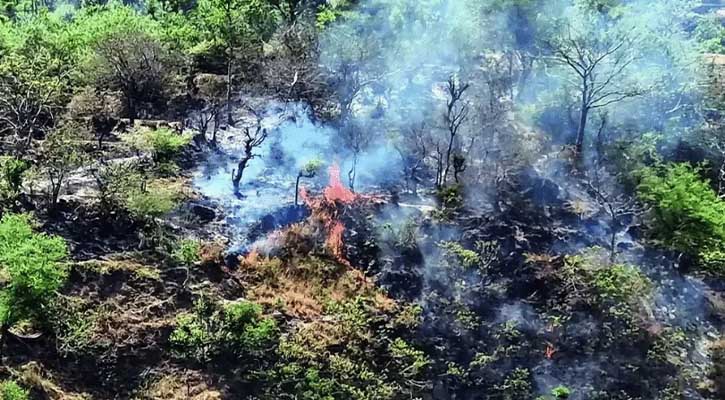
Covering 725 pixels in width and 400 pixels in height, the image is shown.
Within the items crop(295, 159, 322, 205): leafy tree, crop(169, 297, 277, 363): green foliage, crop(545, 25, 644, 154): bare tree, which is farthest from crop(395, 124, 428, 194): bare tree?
crop(169, 297, 277, 363): green foliage

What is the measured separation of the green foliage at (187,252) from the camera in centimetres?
2383

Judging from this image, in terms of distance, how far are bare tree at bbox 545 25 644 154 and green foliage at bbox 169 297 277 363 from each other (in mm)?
16665

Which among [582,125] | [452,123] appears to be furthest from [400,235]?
[582,125]

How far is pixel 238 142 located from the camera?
104 ft

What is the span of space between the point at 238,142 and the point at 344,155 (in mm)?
4460

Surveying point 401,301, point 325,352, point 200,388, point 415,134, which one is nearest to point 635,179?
point 415,134

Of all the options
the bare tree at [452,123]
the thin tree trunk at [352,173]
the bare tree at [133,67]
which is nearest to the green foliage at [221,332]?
the thin tree trunk at [352,173]

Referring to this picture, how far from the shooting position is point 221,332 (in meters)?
22.6

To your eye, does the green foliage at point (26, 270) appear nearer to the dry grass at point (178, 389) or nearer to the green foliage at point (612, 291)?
the dry grass at point (178, 389)

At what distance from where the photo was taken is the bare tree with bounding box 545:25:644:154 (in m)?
32.1

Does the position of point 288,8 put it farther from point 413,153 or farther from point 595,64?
point 595,64

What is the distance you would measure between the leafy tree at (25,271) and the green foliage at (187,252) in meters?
Result: 3.95

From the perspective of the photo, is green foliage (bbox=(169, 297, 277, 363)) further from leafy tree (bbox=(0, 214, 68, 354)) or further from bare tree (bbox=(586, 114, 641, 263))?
bare tree (bbox=(586, 114, 641, 263))

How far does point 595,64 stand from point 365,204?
1173cm
